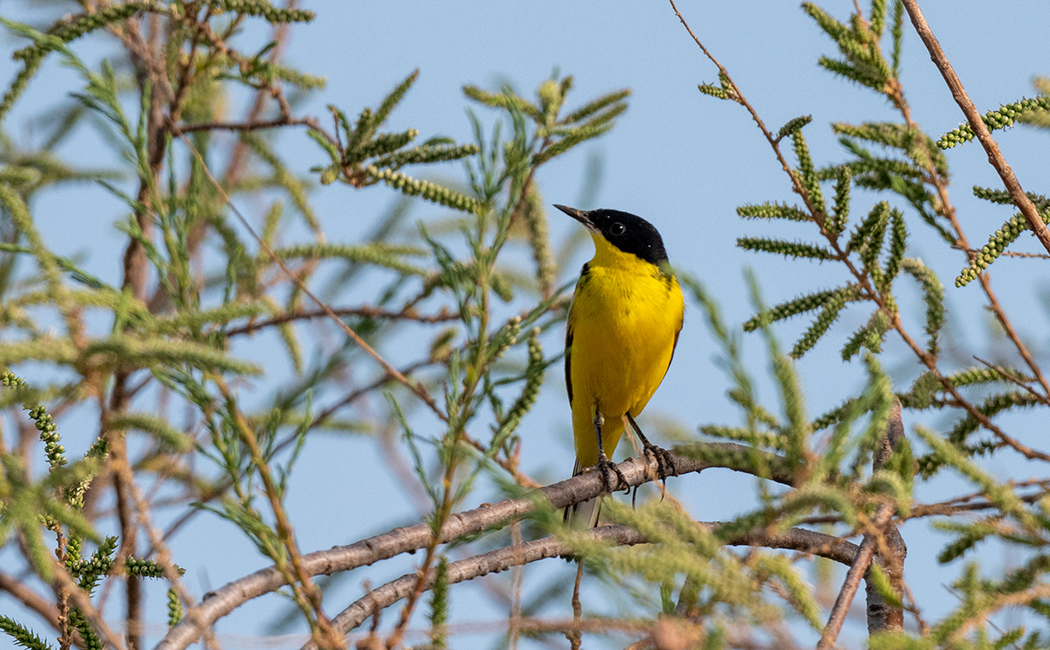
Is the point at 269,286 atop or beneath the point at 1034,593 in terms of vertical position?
atop

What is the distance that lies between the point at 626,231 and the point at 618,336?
1.18m

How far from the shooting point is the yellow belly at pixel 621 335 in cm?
596

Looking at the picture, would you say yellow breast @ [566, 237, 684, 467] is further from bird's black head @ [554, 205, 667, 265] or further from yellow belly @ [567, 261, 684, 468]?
bird's black head @ [554, 205, 667, 265]

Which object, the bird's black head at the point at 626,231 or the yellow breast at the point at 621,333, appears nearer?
the yellow breast at the point at 621,333

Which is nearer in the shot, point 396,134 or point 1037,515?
point 1037,515

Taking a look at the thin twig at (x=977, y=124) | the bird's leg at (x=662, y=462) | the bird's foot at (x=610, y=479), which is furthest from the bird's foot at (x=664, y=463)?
the thin twig at (x=977, y=124)

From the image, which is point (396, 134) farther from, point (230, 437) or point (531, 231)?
point (230, 437)

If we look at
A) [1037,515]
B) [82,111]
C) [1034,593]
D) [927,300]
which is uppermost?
[82,111]

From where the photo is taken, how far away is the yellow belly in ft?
19.6

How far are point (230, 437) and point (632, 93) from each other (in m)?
2.67

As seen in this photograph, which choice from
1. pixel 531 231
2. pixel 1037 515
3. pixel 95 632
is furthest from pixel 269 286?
pixel 1037 515

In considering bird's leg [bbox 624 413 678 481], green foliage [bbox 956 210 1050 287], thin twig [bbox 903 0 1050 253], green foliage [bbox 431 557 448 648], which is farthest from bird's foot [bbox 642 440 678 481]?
green foliage [bbox 431 557 448 648]

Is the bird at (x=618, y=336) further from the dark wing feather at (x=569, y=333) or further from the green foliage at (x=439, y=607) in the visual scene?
the green foliage at (x=439, y=607)

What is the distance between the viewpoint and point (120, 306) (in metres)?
1.81
